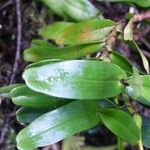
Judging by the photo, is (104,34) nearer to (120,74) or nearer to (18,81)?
(120,74)

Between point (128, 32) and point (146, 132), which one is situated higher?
point (128, 32)

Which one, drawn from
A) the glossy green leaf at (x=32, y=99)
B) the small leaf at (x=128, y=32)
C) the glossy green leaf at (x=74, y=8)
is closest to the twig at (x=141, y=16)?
the small leaf at (x=128, y=32)

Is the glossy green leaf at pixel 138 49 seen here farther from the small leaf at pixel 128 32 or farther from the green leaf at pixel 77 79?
the green leaf at pixel 77 79

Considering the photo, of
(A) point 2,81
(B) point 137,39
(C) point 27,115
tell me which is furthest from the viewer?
(B) point 137,39

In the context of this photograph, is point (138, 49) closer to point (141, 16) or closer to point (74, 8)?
point (141, 16)

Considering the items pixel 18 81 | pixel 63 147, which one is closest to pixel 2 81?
pixel 18 81

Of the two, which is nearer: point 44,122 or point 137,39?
point 44,122

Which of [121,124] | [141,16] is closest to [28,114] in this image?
[121,124]
